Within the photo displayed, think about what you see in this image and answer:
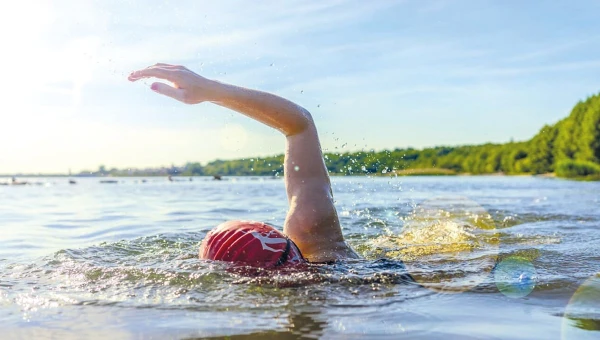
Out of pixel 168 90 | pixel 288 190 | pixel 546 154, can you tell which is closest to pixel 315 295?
pixel 288 190

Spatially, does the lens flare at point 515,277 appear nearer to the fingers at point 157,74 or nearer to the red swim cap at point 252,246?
the red swim cap at point 252,246

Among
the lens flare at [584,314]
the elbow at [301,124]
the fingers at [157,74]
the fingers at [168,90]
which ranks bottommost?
the lens flare at [584,314]

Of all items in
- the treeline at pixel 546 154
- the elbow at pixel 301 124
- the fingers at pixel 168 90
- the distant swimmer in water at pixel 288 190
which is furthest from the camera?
the treeline at pixel 546 154

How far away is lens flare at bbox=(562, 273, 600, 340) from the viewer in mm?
3230

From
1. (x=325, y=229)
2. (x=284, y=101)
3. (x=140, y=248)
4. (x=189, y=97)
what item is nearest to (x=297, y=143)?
(x=284, y=101)

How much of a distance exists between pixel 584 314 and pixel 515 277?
1.25m

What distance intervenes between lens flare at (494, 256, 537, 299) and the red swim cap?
1622 mm

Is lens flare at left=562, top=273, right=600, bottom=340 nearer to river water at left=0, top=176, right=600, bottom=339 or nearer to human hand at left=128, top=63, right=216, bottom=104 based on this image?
river water at left=0, top=176, right=600, bottom=339

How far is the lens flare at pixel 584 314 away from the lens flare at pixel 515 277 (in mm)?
354

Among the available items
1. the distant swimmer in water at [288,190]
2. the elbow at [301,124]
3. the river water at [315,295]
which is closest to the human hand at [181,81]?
the distant swimmer in water at [288,190]

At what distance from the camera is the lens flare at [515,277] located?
14.3 feet

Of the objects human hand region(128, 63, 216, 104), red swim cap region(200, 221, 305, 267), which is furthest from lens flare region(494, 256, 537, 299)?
human hand region(128, 63, 216, 104)

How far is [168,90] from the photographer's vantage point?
4.29m

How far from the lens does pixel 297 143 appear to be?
531 cm
